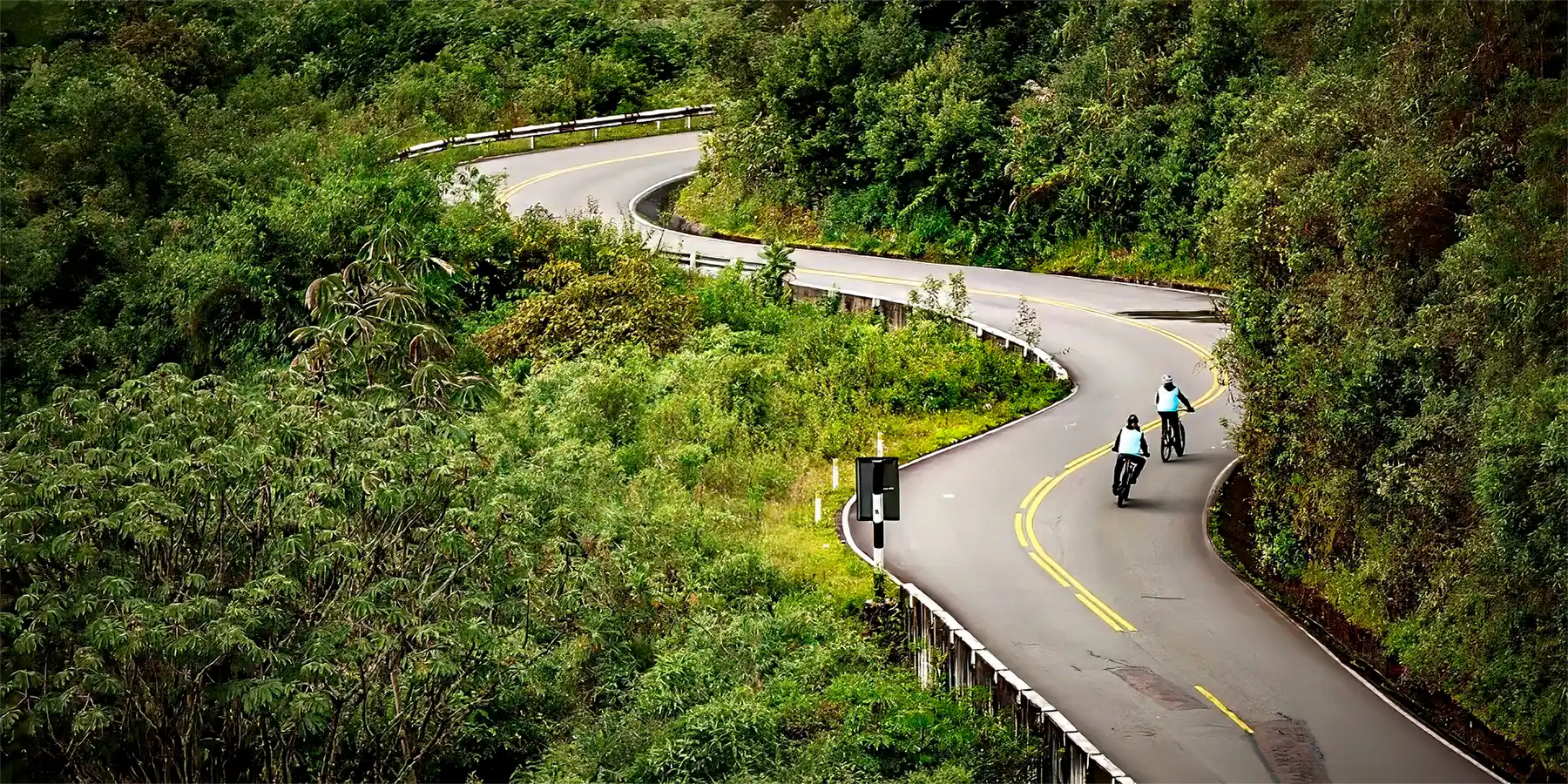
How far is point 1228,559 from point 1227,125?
1802 cm

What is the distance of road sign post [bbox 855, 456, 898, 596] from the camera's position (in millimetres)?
20203

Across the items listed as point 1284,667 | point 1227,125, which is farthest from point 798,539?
point 1227,125

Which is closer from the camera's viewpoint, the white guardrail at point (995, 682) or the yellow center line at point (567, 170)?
the white guardrail at point (995, 682)

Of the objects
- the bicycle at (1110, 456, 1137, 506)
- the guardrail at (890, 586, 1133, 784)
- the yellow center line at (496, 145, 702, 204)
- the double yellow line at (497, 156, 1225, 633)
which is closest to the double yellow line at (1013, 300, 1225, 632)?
the double yellow line at (497, 156, 1225, 633)

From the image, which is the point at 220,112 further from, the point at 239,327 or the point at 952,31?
the point at 952,31

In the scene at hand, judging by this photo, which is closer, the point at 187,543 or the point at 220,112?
the point at 187,543

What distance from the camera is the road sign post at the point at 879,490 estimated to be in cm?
2020

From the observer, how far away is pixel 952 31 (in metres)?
46.0

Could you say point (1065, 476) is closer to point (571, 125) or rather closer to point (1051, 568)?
point (1051, 568)

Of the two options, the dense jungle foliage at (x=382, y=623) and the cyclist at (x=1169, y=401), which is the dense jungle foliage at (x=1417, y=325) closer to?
the cyclist at (x=1169, y=401)

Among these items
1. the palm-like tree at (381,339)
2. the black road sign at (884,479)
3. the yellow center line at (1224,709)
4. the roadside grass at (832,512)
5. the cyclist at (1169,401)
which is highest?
the palm-like tree at (381,339)

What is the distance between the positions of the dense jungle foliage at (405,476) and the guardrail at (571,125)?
10.7 metres

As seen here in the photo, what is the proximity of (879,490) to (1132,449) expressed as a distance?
5.46 meters

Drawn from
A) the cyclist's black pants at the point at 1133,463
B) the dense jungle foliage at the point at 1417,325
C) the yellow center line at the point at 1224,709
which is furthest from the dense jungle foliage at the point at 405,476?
the dense jungle foliage at the point at 1417,325
